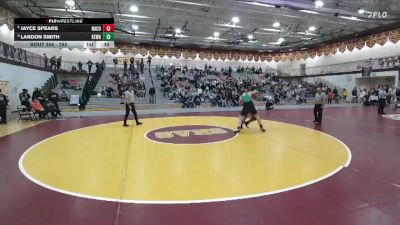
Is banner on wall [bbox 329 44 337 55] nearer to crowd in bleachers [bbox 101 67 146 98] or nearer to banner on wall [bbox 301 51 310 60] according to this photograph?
banner on wall [bbox 301 51 310 60]

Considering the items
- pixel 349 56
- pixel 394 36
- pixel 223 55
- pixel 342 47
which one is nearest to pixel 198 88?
pixel 223 55

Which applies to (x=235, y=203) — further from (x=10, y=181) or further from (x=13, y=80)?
(x=13, y=80)

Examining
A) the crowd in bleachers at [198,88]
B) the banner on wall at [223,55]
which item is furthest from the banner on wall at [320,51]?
the banner on wall at [223,55]

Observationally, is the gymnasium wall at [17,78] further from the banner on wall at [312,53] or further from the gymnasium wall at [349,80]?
the banner on wall at [312,53]

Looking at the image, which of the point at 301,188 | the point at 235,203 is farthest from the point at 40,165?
the point at 301,188

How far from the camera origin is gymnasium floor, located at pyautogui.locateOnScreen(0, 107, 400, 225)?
3039mm

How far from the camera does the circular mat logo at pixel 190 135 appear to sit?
719 centimetres

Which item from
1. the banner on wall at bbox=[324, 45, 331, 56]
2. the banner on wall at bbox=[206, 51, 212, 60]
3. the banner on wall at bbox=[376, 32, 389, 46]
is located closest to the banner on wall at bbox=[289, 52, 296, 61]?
the banner on wall at bbox=[324, 45, 331, 56]

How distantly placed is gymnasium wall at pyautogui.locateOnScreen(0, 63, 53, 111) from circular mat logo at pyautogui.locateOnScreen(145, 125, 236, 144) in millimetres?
12461

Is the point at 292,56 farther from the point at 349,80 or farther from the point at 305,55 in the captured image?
the point at 349,80

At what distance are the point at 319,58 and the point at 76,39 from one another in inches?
1315

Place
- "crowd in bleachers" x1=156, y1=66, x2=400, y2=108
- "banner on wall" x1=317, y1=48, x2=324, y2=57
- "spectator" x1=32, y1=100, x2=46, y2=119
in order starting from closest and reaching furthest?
"spectator" x1=32, y1=100, x2=46, y2=119 → "crowd in bleachers" x1=156, y1=66, x2=400, y2=108 → "banner on wall" x1=317, y1=48, x2=324, y2=57

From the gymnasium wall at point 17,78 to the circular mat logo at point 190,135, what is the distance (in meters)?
12.5
